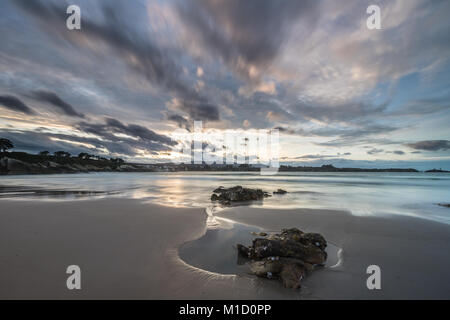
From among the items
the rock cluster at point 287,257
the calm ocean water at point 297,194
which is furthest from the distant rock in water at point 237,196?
the rock cluster at point 287,257

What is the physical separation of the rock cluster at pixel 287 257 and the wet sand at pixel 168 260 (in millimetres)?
164

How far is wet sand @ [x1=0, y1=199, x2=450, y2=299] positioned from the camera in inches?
113

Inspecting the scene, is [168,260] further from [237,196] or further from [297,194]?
[297,194]

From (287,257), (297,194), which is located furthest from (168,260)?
(297,194)

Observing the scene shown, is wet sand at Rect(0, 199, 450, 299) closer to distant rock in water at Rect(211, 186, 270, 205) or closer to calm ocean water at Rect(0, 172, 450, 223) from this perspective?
calm ocean water at Rect(0, 172, 450, 223)

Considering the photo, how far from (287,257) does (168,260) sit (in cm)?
251

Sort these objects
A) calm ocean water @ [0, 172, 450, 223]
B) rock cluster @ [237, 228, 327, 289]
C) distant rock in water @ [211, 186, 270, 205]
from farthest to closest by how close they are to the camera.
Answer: distant rock in water @ [211, 186, 270, 205], calm ocean water @ [0, 172, 450, 223], rock cluster @ [237, 228, 327, 289]

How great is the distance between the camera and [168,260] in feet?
12.6

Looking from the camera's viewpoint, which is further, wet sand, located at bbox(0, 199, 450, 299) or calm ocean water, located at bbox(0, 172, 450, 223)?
calm ocean water, located at bbox(0, 172, 450, 223)

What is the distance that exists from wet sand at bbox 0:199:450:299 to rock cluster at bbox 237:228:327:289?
0.16 meters

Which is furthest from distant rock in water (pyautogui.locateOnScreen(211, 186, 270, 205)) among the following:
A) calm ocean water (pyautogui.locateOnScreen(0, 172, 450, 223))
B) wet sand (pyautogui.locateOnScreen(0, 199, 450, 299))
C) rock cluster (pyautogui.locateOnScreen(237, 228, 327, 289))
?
rock cluster (pyautogui.locateOnScreen(237, 228, 327, 289))

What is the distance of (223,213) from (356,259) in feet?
17.4

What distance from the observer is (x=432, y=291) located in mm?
2957
